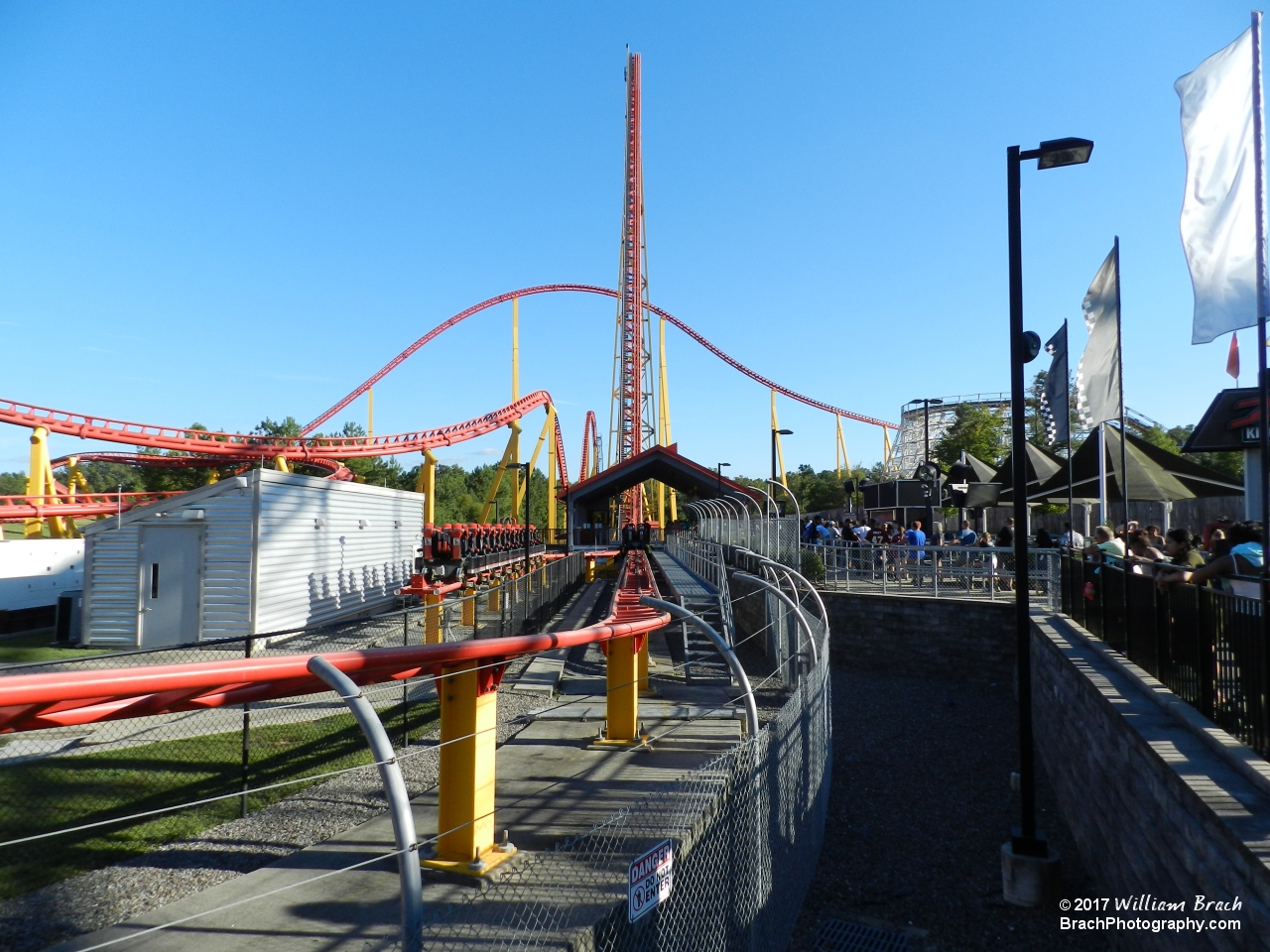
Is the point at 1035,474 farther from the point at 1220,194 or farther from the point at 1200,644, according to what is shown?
the point at 1200,644

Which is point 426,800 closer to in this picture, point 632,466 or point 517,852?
point 517,852

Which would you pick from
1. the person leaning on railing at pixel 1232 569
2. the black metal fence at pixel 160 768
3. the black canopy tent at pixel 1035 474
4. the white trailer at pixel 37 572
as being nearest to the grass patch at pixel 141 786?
the black metal fence at pixel 160 768

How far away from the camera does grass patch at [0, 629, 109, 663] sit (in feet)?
45.8

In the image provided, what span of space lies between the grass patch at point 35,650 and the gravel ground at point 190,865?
888cm

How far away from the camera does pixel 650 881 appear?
3205 mm

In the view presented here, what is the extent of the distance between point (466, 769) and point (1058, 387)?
10.1m

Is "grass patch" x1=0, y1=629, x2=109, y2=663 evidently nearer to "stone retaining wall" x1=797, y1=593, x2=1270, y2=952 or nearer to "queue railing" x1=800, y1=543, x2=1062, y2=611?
"stone retaining wall" x1=797, y1=593, x2=1270, y2=952

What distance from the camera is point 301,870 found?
4871 mm

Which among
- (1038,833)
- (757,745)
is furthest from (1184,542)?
(757,745)

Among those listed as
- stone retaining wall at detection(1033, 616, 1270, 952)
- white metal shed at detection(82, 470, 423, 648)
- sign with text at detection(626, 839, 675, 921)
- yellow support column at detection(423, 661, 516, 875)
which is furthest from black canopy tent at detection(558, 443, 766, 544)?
sign with text at detection(626, 839, 675, 921)

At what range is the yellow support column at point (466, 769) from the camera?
14.8 feet

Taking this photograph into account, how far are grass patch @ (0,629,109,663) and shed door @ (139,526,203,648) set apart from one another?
99 cm

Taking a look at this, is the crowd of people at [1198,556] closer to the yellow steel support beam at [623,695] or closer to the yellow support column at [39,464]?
the yellow steel support beam at [623,695]

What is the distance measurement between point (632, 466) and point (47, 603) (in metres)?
20.2
